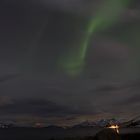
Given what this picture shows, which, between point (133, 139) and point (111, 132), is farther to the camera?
point (133, 139)

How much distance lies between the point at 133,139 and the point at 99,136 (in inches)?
979

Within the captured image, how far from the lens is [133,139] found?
71000 millimetres

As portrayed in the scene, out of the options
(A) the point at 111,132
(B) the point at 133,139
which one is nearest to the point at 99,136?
(A) the point at 111,132

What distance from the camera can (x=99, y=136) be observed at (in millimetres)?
48469

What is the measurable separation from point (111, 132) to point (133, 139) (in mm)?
25327

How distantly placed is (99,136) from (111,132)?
2009mm

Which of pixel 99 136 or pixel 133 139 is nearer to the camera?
pixel 99 136

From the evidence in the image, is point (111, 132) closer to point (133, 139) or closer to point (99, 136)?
point (99, 136)

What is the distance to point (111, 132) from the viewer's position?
47.6 metres
